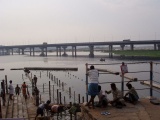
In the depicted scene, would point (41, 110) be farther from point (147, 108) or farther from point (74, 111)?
point (147, 108)

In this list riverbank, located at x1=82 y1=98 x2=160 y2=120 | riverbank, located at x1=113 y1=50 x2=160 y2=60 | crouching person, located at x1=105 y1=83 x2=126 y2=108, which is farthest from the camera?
Result: riverbank, located at x1=113 y1=50 x2=160 y2=60

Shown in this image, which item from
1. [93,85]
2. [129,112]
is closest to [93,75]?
[93,85]

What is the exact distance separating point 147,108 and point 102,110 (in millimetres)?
1714

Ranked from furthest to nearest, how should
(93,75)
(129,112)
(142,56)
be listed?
1. (142,56)
2. (93,75)
3. (129,112)

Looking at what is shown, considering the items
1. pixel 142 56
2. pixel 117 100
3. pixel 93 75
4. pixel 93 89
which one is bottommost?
pixel 117 100

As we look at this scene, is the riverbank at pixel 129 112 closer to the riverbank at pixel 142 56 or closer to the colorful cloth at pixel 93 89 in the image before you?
the colorful cloth at pixel 93 89

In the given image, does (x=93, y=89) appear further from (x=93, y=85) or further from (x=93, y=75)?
(x=93, y=75)

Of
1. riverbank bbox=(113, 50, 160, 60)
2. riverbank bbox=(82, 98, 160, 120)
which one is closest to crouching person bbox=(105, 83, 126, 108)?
riverbank bbox=(82, 98, 160, 120)

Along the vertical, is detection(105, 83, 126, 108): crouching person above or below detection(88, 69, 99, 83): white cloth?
below

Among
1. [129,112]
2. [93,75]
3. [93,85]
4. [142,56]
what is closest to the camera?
[129,112]

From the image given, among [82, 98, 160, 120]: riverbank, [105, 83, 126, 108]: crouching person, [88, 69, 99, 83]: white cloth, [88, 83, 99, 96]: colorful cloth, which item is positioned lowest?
[82, 98, 160, 120]: riverbank

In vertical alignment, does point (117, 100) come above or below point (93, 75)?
below

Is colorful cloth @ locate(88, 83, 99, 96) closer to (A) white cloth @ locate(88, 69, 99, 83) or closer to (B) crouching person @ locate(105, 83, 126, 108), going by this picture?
(A) white cloth @ locate(88, 69, 99, 83)

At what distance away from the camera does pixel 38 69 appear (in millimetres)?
76500
